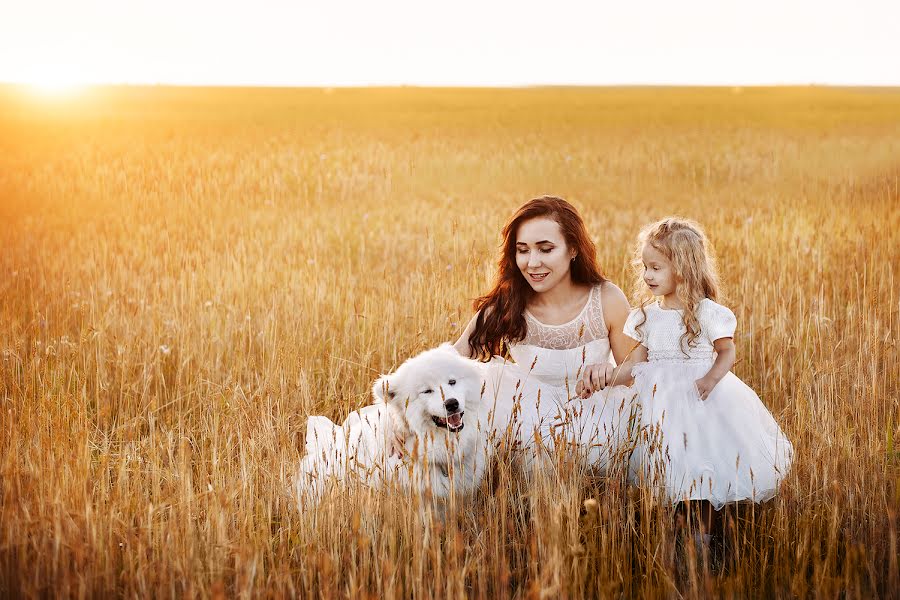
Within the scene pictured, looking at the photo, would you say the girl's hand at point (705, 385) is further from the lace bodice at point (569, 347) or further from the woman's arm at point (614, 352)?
the lace bodice at point (569, 347)

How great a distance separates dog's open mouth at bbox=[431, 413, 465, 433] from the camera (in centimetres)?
301

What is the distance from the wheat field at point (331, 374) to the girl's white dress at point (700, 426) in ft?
0.42

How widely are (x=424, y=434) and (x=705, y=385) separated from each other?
113 cm

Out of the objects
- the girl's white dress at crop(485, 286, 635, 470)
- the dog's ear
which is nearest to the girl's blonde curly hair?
the girl's white dress at crop(485, 286, 635, 470)

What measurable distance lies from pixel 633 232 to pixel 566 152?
8.53m

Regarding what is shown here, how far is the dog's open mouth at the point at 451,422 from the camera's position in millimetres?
3010

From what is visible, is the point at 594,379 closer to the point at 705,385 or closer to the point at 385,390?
the point at 705,385

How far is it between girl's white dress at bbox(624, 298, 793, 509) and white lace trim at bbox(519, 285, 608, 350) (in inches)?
20.3

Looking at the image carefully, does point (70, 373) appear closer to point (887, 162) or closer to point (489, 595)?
point (489, 595)

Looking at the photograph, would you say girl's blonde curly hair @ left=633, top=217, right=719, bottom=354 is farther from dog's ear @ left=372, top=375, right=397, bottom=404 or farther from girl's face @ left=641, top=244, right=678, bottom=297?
dog's ear @ left=372, top=375, right=397, bottom=404

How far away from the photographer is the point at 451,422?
303 centimetres

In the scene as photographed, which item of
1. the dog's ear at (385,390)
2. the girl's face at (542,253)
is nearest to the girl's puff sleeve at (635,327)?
the girl's face at (542,253)

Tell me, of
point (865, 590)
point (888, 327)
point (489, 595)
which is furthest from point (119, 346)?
point (888, 327)

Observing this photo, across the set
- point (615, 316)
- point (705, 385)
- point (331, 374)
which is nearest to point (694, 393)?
point (705, 385)
